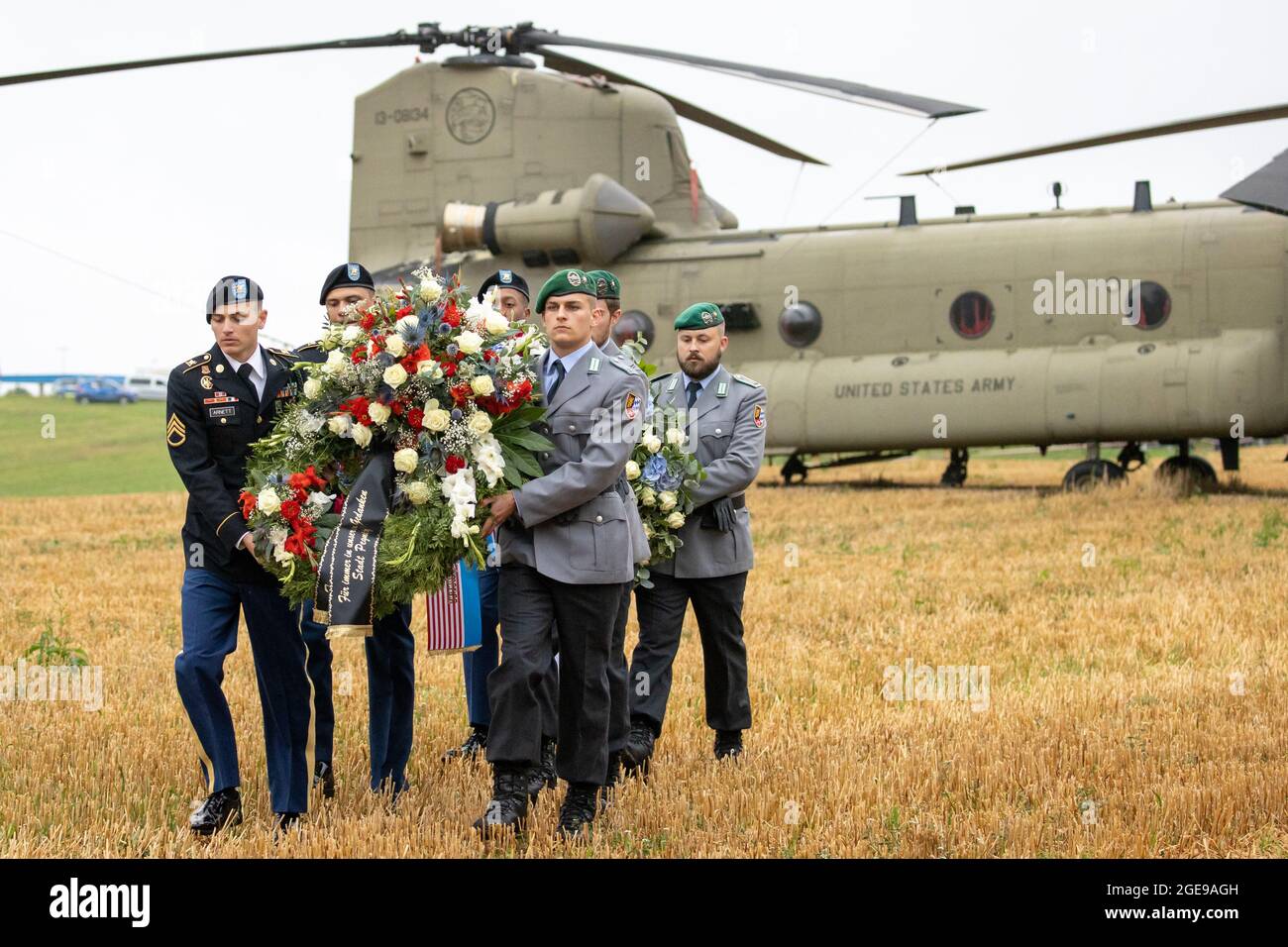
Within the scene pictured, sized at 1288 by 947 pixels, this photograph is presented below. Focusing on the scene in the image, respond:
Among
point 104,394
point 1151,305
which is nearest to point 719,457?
point 1151,305

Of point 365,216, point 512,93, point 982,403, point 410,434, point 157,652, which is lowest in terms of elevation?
point 157,652

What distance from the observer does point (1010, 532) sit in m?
13.5

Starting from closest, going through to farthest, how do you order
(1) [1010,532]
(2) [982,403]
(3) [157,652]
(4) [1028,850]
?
(4) [1028,850] < (3) [157,652] < (1) [1010,532] < (2) [982,403]

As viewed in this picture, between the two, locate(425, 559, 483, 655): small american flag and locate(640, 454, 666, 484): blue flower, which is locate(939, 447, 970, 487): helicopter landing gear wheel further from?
locate(425, 559, 483, 655): small american flag

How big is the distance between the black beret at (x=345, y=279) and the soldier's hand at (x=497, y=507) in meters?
1.75

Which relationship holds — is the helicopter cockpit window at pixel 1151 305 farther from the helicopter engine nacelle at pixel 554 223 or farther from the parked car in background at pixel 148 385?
the parked car in background at pixel 148 385

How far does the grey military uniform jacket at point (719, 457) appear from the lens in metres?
6.38

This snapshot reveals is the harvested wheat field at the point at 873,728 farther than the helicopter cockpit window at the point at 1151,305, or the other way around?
the helicopter cockpit window at the point at 1151,305

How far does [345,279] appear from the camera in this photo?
20.9ft

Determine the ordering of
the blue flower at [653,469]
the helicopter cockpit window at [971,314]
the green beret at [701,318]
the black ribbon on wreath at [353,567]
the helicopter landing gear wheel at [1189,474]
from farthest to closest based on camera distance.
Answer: the helicopter cockpit window at [971,314], the helicopter landing gear wheel at [1189,474], the green beret at [701,318], the blue flower at [653,469], the black ribbon on wreath at [353,567]

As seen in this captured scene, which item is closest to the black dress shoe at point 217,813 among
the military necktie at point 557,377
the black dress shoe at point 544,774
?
the black dress shoe at point 544,774
